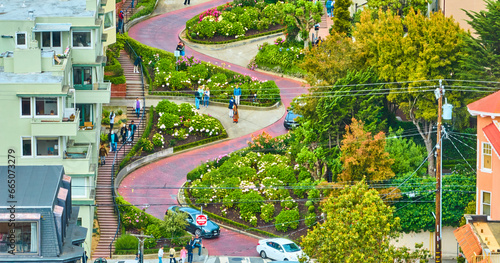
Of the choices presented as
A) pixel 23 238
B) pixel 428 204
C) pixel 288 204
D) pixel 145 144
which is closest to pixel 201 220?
pixel 288 204

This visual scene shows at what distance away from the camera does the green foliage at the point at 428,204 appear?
274 feet

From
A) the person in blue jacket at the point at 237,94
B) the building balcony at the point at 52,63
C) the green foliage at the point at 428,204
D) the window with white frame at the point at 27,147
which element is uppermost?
the building balcony at the point at 52,63

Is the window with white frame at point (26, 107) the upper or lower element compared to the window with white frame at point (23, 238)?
upper

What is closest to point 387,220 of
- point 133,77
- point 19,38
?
point 19,38

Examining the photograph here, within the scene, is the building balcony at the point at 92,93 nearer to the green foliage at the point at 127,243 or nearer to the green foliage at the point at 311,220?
the green foliage at the point at 127,243

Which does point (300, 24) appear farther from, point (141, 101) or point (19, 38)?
point (19, 38)

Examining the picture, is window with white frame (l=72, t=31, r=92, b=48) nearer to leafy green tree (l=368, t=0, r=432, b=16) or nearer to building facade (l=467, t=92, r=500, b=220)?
leafy green tree (l=368, t=0, r=432, b=16)

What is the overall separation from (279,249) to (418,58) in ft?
57.0

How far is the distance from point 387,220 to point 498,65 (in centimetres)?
1990

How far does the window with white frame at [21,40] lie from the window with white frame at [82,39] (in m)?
4.76

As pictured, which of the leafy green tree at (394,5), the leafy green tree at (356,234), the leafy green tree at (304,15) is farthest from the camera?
the leafy green tree at (304,15)

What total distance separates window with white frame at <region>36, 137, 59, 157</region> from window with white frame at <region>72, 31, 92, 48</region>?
951cm

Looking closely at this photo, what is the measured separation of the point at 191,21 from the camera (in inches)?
4555

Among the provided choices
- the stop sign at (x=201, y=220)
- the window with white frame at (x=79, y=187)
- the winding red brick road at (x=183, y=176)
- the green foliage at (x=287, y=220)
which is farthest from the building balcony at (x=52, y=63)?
the green foliage at (x=287, y=220)
